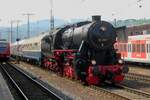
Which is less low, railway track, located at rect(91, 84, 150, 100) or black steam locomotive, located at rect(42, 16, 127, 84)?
black steam locomotive, located at rect(42, 16, 127, 84)

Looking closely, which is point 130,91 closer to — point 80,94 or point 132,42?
point 80,94

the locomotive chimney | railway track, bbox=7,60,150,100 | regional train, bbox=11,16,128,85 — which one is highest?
the locomotive chimney

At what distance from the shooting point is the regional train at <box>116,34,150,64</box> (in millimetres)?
34625

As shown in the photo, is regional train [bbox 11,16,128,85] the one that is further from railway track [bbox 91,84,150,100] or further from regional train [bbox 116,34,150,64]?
regional train [bbox 116,34,150,64]

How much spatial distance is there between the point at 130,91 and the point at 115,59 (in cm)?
294

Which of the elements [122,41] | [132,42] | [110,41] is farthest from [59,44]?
[122,41]

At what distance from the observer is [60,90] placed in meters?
19.5

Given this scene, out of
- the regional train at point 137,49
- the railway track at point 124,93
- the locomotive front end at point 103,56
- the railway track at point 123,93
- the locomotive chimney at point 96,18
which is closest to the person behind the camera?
the railway track at point 124,93

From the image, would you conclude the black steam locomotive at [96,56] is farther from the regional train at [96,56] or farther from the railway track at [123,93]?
the railway track at [123,93]

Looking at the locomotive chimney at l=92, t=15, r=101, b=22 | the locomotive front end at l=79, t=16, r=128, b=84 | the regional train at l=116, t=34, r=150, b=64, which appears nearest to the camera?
the locomotive front end at l=79, t=16, r=128, b=84

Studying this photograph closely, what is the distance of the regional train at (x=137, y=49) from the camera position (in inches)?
1363

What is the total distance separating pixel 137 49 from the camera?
1460 inches

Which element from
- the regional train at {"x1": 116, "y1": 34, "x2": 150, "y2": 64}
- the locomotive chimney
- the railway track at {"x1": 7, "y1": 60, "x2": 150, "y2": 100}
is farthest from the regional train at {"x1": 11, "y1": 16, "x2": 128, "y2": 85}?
the regional train at {"x1": 116, "y1": 34, "x2": 150, "y2": 64}

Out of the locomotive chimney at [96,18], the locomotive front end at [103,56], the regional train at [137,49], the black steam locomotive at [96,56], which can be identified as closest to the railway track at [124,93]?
the locomotive front end at [103,56]
